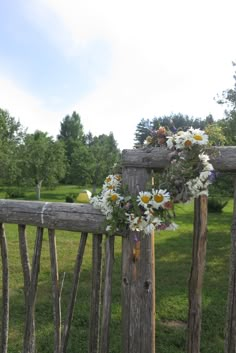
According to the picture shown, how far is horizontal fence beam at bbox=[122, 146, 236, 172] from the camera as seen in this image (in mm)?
1838

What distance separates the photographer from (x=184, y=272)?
22.8 feet

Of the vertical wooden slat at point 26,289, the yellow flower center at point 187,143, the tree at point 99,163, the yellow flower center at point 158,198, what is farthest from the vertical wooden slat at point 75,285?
the tree at point 99,163

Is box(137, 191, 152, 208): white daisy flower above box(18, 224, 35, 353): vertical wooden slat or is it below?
above

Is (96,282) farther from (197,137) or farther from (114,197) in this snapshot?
(197,137)

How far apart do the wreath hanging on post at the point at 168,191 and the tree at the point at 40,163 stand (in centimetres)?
2696

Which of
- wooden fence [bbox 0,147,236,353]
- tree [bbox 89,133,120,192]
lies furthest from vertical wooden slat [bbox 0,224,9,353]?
tree [bbox 89,133,120,192]

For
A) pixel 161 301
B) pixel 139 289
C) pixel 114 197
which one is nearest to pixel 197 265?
pixel 139 289

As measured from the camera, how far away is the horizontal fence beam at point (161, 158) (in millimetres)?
1838

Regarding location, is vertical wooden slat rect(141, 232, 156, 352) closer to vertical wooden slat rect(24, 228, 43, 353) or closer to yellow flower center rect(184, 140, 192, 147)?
yellow flower center rect(184, 140, 192, 147)

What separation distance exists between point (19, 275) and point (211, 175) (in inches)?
223

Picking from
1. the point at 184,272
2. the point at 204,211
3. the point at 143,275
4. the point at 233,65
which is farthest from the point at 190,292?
the point at 233,65

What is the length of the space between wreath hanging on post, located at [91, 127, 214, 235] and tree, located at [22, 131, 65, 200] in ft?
88.4

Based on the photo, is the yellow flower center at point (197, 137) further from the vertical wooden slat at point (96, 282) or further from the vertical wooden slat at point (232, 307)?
the vertical wooden slat at point (96, 282)

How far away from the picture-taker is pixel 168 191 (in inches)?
71.4
